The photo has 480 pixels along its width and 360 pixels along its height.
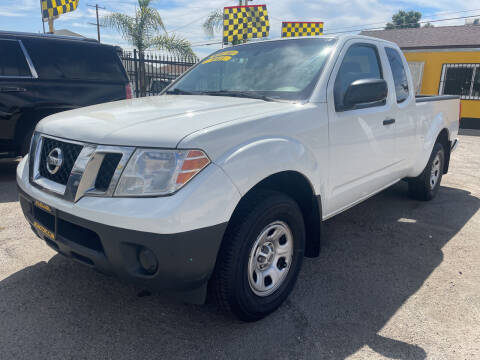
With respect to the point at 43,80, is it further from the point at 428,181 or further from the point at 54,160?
the point at 428,181

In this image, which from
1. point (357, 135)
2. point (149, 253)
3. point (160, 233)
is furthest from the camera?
point (357, 135)

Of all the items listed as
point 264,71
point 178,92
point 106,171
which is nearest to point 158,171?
point 106,171

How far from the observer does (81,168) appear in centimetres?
203

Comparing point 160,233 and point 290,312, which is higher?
point 160,233

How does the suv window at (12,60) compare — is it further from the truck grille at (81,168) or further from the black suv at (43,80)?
the truck grille at (81,168)

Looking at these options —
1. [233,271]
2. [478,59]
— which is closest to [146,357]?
[233,271]

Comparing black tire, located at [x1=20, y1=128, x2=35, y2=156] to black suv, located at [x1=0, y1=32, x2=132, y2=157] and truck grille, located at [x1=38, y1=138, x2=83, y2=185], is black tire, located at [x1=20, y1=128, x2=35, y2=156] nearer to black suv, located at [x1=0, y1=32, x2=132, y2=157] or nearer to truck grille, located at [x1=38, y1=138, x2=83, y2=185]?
black suv, located at [x1=0, y1=32, x2=132, y2=157]

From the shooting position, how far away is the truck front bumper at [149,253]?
72.6 inches

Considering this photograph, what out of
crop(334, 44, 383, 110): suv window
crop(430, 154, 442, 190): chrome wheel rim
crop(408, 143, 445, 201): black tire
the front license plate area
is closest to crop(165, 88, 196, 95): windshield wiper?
crop(334, 44, 383, 110): suv window

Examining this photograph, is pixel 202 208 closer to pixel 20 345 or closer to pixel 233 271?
pixel 233 271

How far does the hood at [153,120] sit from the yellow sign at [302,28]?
8.69 m

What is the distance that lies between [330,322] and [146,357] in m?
1.12

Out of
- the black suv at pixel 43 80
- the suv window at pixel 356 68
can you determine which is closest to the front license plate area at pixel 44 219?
the suv window at pixel 356 68

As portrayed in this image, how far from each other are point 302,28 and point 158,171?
9.88 meters
